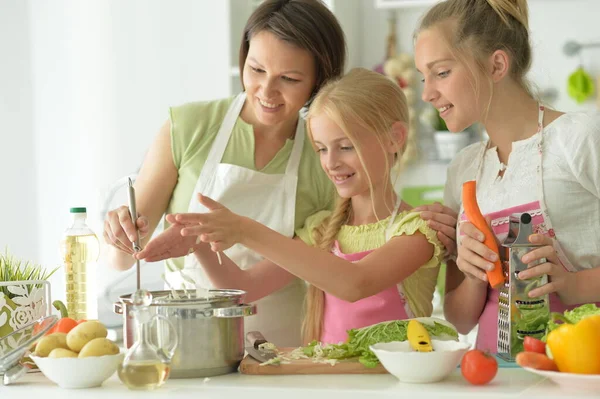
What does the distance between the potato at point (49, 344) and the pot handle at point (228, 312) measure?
9.5 inches

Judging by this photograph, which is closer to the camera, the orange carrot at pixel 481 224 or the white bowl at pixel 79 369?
the white bowl at pixel 79 369

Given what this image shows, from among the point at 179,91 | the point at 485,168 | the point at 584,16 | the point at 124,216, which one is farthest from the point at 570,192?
the point at 179,91

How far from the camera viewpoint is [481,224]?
1721 mm

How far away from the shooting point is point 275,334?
2.23 m

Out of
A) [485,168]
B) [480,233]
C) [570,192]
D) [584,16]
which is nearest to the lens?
[480,233]

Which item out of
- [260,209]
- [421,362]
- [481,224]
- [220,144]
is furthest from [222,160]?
[421,362]

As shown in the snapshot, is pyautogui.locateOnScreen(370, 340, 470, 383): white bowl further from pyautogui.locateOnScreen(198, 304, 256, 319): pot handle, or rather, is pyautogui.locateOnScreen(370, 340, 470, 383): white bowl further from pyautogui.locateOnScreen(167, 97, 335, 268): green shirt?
pyautogui.locateOnScreen(167, 97, 335, 268): green shirt

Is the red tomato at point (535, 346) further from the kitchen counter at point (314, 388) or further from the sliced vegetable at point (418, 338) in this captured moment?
the sliced vegetable at point (418, 338)

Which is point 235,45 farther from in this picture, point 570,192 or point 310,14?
point 570,192

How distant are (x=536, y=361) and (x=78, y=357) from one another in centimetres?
75

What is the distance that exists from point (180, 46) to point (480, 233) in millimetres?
2377

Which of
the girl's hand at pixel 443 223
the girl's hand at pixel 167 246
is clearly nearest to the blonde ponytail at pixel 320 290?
the girl's hand at pixel 443 223

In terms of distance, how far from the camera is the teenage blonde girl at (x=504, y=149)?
1831mm

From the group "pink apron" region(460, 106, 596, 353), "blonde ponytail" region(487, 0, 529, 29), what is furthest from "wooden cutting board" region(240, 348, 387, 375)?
"blonde ponytail" region(487, 0, 529, 29)
